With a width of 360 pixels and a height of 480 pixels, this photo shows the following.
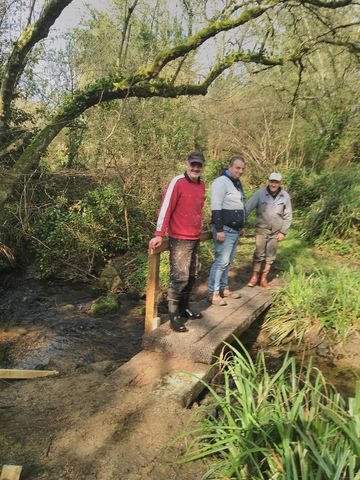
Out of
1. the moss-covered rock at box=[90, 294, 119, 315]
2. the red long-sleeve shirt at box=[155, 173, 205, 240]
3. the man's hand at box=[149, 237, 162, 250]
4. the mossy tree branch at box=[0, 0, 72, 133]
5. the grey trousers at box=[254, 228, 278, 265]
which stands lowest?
the moss-covered rock at box=[90, 294, 119, 315]

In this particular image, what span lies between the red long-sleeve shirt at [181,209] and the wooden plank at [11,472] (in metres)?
2.55

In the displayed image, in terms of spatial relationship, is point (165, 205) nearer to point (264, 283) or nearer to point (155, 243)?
point (155, 243)

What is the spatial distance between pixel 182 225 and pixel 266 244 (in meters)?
2.38

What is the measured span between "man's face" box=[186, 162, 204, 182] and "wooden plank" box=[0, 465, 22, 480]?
10.2 feet

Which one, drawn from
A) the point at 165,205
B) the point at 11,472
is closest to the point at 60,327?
the point at 165,205

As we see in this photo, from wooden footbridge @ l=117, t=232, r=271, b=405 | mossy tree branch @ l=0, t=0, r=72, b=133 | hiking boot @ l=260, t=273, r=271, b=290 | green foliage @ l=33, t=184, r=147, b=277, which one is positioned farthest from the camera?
green foliage @ l=33, t=184, r=147, b=277

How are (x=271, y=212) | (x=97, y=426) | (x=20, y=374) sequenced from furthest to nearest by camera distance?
1. (x=271, y=212)
2. (x=20, y=374)
3. (x=97, y=426)

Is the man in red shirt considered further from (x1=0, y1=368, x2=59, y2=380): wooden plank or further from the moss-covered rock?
the moss-covered rock

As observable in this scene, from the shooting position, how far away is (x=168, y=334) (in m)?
4.68

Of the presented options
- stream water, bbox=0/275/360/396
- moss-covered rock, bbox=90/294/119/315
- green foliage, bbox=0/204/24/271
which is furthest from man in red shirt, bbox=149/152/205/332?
green foliage, bbox=0/204/24/271

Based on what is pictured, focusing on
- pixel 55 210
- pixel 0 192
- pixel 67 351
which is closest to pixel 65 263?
pixel 55 210

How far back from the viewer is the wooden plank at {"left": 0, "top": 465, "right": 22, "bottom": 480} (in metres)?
2.49

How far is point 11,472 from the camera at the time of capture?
250 cm

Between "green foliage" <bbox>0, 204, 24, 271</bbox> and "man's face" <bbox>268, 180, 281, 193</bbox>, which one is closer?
"man's face" <bbox>268, 180, 281, 193</bbox>
